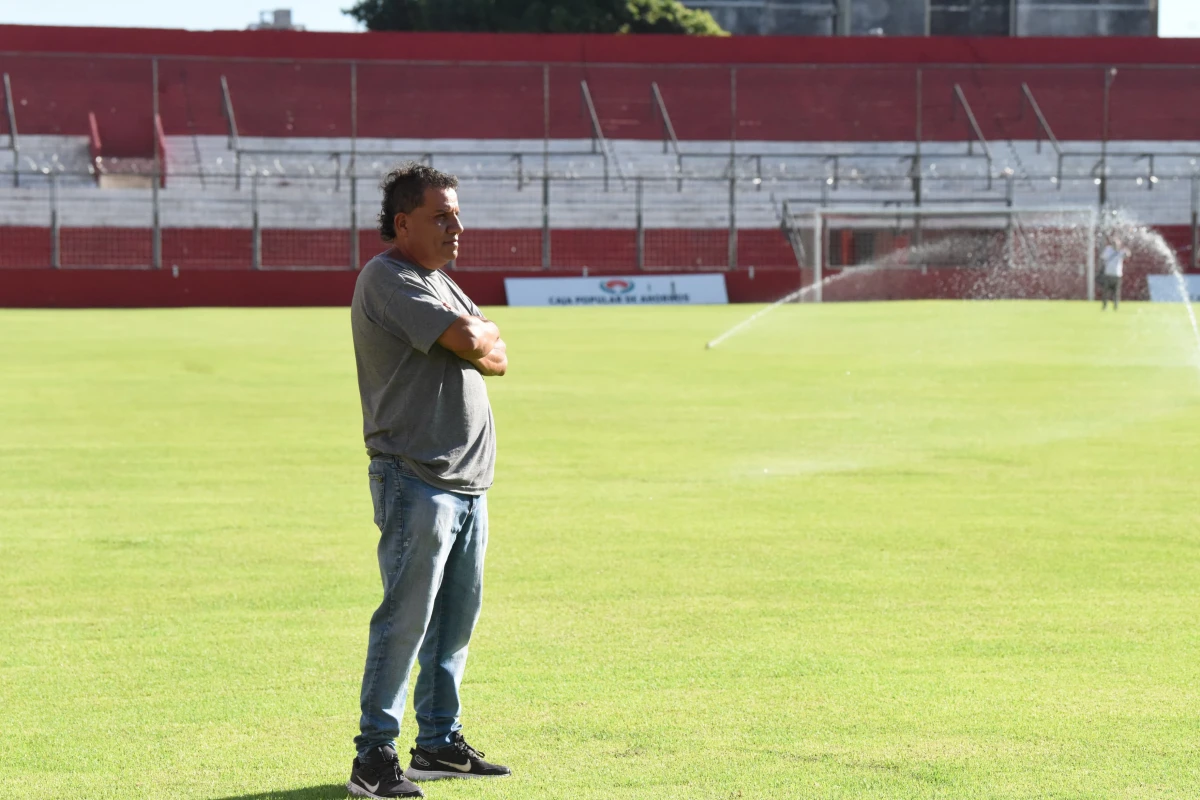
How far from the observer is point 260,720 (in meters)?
5.27

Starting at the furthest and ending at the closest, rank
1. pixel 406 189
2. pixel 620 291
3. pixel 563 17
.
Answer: pixel 563 17 < pixel 620 291 < pixel 406 189

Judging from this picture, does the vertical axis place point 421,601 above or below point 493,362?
below

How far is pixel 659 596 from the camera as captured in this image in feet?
23.7

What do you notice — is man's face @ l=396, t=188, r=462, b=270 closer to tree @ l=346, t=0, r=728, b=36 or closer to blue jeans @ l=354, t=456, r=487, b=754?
blue jeans @ l=354, t=456, r=487, b=754

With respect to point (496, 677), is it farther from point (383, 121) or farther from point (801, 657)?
point (383, 121)

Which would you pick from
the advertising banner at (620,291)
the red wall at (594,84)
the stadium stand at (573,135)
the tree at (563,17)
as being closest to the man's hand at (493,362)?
the advertising banner at (620,291)

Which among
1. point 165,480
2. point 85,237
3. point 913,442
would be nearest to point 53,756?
point 165,480

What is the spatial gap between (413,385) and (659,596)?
3043mm

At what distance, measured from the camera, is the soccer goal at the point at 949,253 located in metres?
42.0

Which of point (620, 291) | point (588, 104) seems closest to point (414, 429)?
point (620, 291)

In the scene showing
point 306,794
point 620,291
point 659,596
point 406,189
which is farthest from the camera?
point 620,291

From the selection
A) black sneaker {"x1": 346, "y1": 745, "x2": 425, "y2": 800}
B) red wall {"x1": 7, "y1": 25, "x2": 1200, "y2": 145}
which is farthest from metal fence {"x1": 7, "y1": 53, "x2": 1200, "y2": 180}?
black sneaker {"x1": 346, "y1": 745, "x2": 425, "y2": 800}

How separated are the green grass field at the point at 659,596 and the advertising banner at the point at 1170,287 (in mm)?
25554

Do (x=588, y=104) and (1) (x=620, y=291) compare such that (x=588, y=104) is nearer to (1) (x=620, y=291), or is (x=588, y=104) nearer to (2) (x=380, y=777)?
(1) (x=620, y=291)
